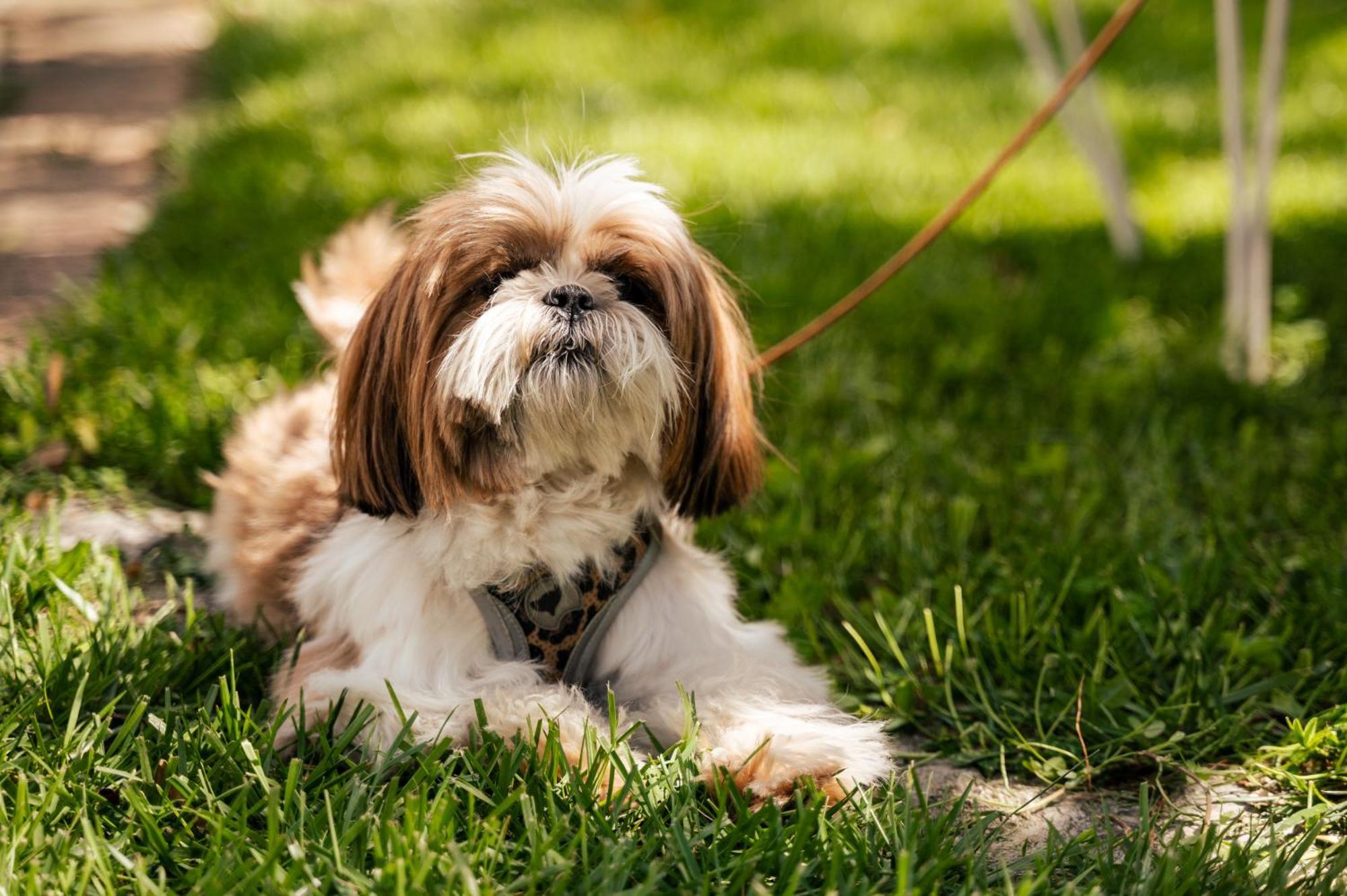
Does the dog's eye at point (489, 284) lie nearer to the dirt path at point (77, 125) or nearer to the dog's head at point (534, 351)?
the dog's head at point (534, 351)

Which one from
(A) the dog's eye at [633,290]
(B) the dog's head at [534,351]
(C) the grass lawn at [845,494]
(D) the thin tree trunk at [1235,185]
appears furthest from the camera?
(D) the thin tree trunk at [1235,185]

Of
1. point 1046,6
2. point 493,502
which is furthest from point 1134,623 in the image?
point 1046,6

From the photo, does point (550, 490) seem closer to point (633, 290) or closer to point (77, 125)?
point (633, 290)

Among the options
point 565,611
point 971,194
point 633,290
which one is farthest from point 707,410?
point 971,194

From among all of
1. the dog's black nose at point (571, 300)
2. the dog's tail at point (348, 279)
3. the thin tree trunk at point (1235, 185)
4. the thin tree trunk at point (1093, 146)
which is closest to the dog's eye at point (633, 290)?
the dog's black nose at point (571, 300)

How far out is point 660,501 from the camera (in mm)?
2609

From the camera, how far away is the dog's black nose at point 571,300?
228 cm

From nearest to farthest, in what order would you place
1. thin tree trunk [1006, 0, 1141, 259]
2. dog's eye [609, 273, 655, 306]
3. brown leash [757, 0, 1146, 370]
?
dog's eye [609, 273, 655, 306] < brown leash [757, 0, 1146, 370] < thin tree trunk [1006, 0, 1141, 259]

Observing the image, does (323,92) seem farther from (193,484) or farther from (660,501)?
(660,501)

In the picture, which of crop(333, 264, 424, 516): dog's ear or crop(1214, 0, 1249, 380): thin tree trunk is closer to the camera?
crop(333, 264, 424, 516): dog's ear

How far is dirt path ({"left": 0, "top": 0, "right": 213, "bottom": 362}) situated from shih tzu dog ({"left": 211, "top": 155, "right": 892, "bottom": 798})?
2321mm

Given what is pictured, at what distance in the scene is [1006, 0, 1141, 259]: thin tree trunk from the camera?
511 cm

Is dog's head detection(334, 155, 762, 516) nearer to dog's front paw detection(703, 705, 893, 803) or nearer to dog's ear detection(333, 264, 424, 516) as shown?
dog's ear detection(333, 264, 424, 516)

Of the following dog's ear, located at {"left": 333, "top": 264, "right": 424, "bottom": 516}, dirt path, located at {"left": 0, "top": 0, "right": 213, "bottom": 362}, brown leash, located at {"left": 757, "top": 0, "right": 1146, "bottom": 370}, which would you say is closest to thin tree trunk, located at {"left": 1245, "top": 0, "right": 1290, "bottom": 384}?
brown leash, located at {"left": 757, "top": 0, "right": 1146, "bottom": 370}
